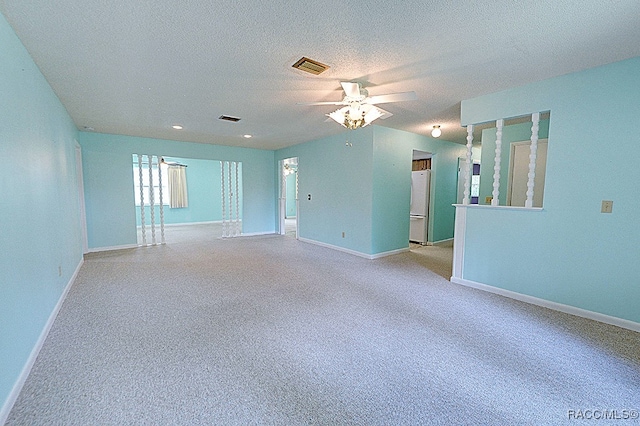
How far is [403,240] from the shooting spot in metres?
5.25

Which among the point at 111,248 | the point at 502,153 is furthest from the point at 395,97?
the point at 111,248

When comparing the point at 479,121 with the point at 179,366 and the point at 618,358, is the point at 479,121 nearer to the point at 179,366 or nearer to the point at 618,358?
the point at 618,358

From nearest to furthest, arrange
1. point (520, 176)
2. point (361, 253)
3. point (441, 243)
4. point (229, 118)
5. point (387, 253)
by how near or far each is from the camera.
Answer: point (229, 118) < point (520, 176) < point (361, 253) < point (387, 253) < point (441, 243)

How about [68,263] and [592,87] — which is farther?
[68,263]

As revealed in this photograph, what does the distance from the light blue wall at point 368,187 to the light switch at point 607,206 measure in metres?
2.74

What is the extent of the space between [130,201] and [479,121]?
631 cm

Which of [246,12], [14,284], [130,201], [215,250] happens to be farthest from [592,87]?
[130,201]

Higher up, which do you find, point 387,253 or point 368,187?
point 368,187

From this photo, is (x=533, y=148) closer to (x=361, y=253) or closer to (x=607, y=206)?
(x=607, y=206)

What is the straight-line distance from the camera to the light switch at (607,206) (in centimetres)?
238

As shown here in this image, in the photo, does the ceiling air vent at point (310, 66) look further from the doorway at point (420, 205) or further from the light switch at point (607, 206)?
the doorway at point (420, 205)

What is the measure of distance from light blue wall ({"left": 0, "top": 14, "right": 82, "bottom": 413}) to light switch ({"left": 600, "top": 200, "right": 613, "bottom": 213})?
→ 14.6 feet

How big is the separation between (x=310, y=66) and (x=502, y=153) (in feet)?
13.3

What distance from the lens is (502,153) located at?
4.66m
